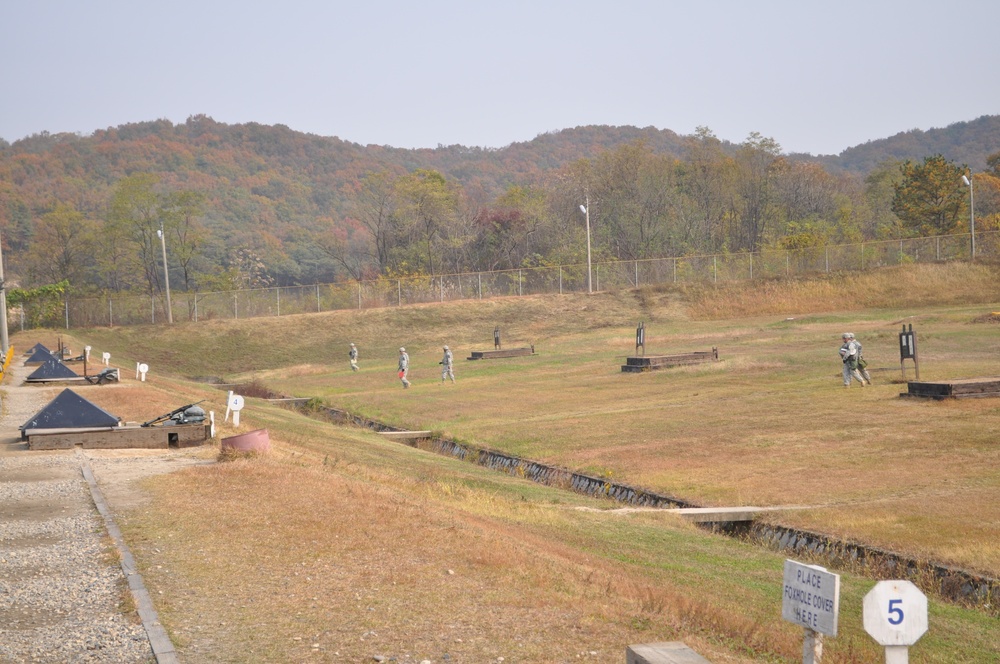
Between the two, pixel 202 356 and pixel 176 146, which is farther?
pixel 176 146

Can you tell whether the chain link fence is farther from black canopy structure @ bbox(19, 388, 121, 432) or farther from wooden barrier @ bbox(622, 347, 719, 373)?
black canopy structure @ bbox(19, 388, 121, 432)

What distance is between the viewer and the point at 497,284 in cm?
8425

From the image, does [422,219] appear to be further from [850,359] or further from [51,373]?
[850,359]

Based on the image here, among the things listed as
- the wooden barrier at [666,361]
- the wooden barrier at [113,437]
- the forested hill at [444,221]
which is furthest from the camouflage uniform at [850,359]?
the forested hill at [444,221]

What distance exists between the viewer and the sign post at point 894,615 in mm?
5141

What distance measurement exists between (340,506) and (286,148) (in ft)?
594

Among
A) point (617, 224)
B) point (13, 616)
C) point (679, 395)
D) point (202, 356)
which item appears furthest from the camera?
point (617, 224)

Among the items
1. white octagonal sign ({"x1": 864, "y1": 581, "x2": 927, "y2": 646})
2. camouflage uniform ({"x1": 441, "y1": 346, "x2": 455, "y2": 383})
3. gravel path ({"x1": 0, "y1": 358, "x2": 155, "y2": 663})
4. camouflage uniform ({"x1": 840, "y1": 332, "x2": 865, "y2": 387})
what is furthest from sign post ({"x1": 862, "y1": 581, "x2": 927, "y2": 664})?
camouflage uniform ({"x1": 441, "y1": 346, "x2": 455, "y2": 383})

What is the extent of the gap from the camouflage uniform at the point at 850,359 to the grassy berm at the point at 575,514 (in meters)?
0.57

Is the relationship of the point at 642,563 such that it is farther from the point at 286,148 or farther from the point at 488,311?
the point at 286,148

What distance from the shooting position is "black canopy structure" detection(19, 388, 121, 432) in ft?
67.3

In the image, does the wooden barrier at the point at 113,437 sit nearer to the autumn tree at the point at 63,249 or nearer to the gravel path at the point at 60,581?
the gravel path at the point at 60,581

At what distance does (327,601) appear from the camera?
8727 millimetres

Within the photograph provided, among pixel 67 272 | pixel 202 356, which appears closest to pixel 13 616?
pixel 202 356
